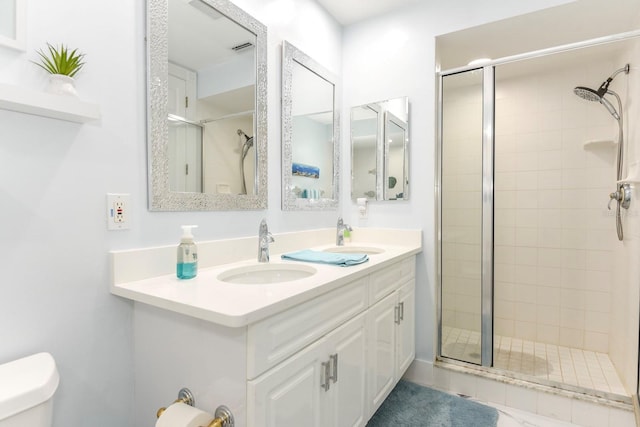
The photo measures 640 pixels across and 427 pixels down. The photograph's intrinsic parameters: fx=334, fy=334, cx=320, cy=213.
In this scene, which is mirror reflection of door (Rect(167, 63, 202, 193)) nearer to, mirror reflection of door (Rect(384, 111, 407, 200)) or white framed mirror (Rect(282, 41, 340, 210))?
white framed mirror (Rect(282, 41, 340, 210))

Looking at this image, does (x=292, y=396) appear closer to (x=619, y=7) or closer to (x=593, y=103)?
(x=619, y=7)

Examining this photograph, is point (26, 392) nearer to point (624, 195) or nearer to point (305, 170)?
point (305, 170)

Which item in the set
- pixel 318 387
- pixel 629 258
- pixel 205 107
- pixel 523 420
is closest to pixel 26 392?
pixel 318 387

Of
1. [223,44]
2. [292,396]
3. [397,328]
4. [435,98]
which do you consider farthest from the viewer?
[435,98]

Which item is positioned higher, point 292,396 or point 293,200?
point 293,200

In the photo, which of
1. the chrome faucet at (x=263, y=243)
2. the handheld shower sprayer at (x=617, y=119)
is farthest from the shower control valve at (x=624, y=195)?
the chrome faucet at (x=263, y=243)

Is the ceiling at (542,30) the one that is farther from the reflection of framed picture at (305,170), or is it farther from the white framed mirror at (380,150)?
the reflection of framed picture at (305,170)

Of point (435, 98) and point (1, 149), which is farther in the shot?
point (435, 98)

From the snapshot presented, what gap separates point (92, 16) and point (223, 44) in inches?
20.2

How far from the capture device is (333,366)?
3.83ft

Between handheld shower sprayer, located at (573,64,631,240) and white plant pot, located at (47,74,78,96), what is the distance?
102 inches

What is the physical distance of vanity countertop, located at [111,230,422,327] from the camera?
82cm

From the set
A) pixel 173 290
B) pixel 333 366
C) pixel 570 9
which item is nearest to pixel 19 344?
pixel 173 290

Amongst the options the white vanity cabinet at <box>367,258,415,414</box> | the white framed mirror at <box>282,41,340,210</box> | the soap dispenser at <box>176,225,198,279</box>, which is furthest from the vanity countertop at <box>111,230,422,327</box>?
the white framed mirror at <box>282,41,340,210</box>
